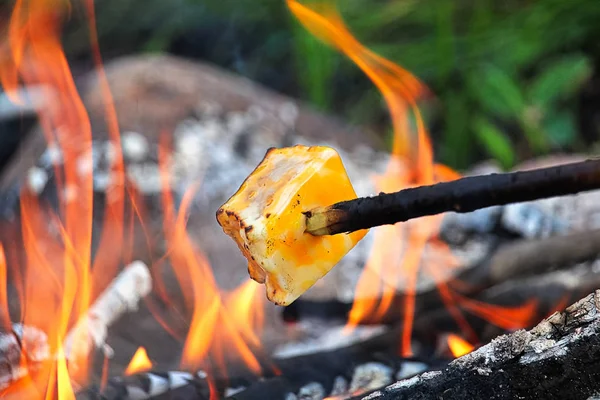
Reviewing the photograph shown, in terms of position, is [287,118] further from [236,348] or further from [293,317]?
[236,348]

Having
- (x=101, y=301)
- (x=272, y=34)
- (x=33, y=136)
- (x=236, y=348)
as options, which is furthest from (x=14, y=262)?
(x=272, y=34)

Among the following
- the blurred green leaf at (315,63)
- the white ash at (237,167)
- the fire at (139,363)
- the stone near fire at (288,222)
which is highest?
the blurred green leaf at (315,63)

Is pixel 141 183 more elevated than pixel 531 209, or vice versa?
pixel 141 183

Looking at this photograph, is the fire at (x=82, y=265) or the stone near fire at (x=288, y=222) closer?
the stone near fire at (x=288, y=222)

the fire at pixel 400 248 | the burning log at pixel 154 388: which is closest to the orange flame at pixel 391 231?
the fire at pixel 400 248

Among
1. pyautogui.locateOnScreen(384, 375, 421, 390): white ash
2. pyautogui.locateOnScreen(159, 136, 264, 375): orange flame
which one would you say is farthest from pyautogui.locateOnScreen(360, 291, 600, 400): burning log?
pyautogui.locateOnScreen(159, 136, 264, 375): orange flame

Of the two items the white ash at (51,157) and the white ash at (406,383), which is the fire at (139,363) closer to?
the white ash at (406,383)

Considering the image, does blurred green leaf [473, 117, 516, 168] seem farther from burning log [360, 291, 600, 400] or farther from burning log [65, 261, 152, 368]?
burning log [360, 291, 600, 400]
